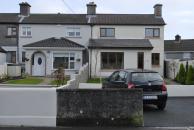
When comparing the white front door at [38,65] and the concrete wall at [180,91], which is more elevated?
the white front door at [38,65]

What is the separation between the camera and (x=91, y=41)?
131ft

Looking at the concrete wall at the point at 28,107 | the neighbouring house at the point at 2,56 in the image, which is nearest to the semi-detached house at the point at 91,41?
the neighbouring house at the point at 2,56

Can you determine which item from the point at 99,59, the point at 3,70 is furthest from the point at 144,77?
the point at 99,59

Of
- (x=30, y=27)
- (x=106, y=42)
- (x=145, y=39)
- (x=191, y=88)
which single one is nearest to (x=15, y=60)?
(x=30, y=27)

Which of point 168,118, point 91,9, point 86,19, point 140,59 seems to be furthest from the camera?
point 91,9

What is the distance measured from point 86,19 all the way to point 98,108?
3146cm

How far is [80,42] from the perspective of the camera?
41.4 m

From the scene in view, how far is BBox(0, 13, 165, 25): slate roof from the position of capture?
41.2m

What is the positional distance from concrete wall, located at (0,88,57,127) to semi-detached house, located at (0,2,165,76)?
27.4 meters

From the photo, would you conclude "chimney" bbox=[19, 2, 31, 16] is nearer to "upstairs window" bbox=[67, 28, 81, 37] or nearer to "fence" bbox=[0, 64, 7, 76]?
"upstairs window" bbox=[67, 28, 81, 37]

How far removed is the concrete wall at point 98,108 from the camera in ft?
37.0

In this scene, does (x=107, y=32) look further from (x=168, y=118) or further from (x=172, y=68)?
(x=168, y=118)

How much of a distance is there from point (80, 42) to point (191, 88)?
805 inches

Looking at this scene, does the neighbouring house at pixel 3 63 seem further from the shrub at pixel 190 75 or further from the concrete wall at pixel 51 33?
the shrub at pixel 190 75
